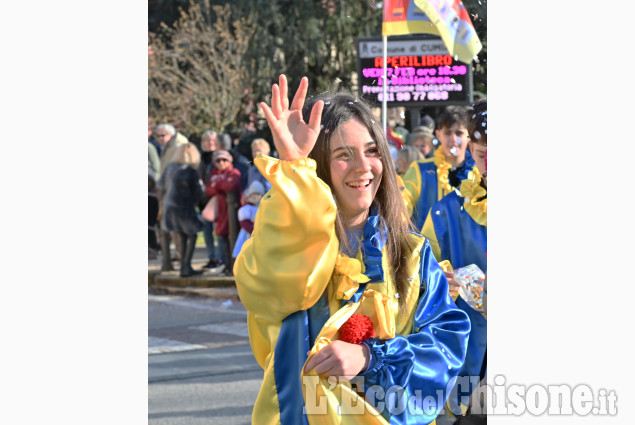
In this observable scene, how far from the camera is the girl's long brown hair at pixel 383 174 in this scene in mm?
2619

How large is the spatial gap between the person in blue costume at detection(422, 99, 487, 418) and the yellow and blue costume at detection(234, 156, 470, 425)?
4.60ft

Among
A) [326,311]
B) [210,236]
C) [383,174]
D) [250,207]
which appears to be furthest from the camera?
[210,236]

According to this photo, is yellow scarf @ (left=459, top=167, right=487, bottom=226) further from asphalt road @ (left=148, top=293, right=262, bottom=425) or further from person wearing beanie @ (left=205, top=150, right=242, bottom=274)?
person wearing beanie @ (left=205, top=150, right=242, bottom=274)

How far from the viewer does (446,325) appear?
2611 mm

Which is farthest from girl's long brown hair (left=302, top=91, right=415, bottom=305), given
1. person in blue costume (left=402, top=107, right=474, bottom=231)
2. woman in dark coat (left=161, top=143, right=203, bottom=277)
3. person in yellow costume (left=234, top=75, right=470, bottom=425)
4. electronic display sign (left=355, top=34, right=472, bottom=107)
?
woman in dark coat (left=161, top=143, right=203, bottom=277)

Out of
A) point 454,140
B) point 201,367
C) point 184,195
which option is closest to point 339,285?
point 454,140

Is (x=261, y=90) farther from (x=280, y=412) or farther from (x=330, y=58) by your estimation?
(x=280, y=412)

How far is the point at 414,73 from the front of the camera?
11.7 metres

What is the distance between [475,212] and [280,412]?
1.82 m

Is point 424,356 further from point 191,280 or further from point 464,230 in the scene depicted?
point 191,280

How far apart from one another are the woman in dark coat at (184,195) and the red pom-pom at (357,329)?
1019 cm

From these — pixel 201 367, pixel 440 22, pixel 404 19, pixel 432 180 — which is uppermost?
pixel 404 19

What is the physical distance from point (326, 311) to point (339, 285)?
0.08 meters
